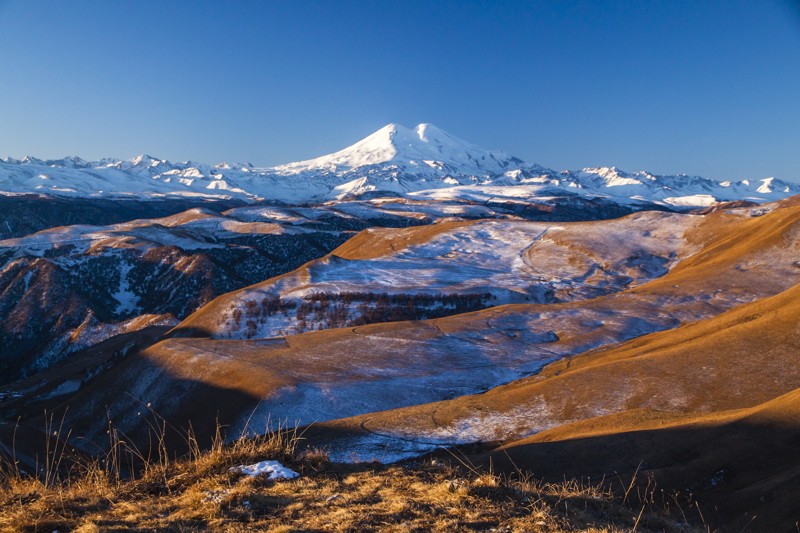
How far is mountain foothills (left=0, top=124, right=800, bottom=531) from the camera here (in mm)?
17984

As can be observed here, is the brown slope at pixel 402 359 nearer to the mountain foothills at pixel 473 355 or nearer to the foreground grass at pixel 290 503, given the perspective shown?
the mountain foothills at pixel 473 355

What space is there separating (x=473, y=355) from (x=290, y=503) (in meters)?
45.0

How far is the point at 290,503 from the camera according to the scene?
7949mm

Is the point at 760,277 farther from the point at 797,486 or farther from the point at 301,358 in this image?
the point at 797,486

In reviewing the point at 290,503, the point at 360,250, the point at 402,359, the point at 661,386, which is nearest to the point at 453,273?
the point at 360,250

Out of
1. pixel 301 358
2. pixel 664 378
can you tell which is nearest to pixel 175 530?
pixel 664 378

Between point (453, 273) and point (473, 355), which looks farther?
point (453, 273)

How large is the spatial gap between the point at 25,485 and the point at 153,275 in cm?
14394

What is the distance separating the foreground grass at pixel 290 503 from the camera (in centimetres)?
712

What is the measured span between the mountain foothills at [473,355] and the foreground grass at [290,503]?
35.6 inches

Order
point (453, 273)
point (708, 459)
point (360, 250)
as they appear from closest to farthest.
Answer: point (708, 459)
point (453, 273)
point (360, 250)

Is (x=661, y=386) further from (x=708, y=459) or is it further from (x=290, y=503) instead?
(x=290, y=503)

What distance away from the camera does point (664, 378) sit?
3247 cm

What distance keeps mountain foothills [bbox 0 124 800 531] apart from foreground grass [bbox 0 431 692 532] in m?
0.90
